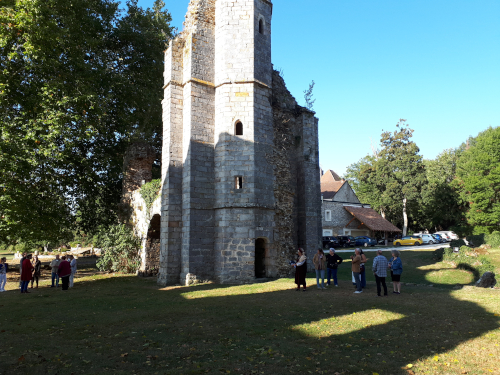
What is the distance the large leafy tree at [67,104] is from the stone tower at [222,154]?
477 centimetres

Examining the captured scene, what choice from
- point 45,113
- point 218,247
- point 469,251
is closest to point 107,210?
point 45,113

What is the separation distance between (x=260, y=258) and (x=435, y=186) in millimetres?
35522

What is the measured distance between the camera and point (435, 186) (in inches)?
1700

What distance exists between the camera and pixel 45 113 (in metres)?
15.6

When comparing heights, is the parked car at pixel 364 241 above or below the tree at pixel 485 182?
below

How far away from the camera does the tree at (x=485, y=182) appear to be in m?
35.3

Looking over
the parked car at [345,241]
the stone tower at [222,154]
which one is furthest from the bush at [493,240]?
the stone tower at [222,154]

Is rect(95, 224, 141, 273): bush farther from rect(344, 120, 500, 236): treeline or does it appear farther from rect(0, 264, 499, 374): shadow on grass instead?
rect(344, 120, 500, 236): treeline

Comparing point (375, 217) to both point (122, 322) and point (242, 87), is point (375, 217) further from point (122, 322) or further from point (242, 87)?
point (122, 322)

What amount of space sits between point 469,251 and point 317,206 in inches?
424

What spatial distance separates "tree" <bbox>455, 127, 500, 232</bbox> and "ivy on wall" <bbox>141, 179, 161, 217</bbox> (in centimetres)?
3253

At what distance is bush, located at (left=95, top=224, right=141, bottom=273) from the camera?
1894cm

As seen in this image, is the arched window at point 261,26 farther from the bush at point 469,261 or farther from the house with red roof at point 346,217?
the house with red roof at point 346,217

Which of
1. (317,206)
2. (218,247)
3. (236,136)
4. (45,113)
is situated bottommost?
(218,247)
